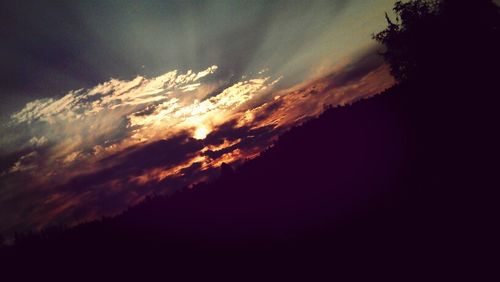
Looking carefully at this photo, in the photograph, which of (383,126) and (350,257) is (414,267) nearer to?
(350,257)

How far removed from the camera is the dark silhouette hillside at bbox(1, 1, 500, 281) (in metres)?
17.0

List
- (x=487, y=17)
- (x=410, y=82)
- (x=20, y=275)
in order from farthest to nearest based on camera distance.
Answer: (x=20, y=275), (x=410, y=82), (x=487, y=17)

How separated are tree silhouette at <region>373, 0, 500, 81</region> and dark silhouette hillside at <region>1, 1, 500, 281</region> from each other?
5.1 inches

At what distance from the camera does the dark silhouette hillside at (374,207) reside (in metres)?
17.0

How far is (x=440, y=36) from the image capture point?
34.2 meters

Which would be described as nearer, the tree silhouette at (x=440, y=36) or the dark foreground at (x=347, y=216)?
the dark foreground at (x=347, y=216)

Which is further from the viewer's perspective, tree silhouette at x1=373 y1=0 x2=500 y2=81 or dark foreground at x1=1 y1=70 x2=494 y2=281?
tree silhouette at x1=373 y1=0 x2=500 y2=81

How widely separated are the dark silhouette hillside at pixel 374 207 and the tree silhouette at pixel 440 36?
0.42 feet

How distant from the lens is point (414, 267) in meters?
15.0

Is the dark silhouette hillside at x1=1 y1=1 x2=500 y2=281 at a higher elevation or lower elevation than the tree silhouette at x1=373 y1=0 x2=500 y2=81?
lower

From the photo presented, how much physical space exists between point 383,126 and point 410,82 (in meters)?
12.2

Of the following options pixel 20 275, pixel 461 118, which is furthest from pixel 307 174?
pixel 20 275

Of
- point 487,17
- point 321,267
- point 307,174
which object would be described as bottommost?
point 321,267

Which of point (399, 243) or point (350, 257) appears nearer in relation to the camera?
point (399, 243)
